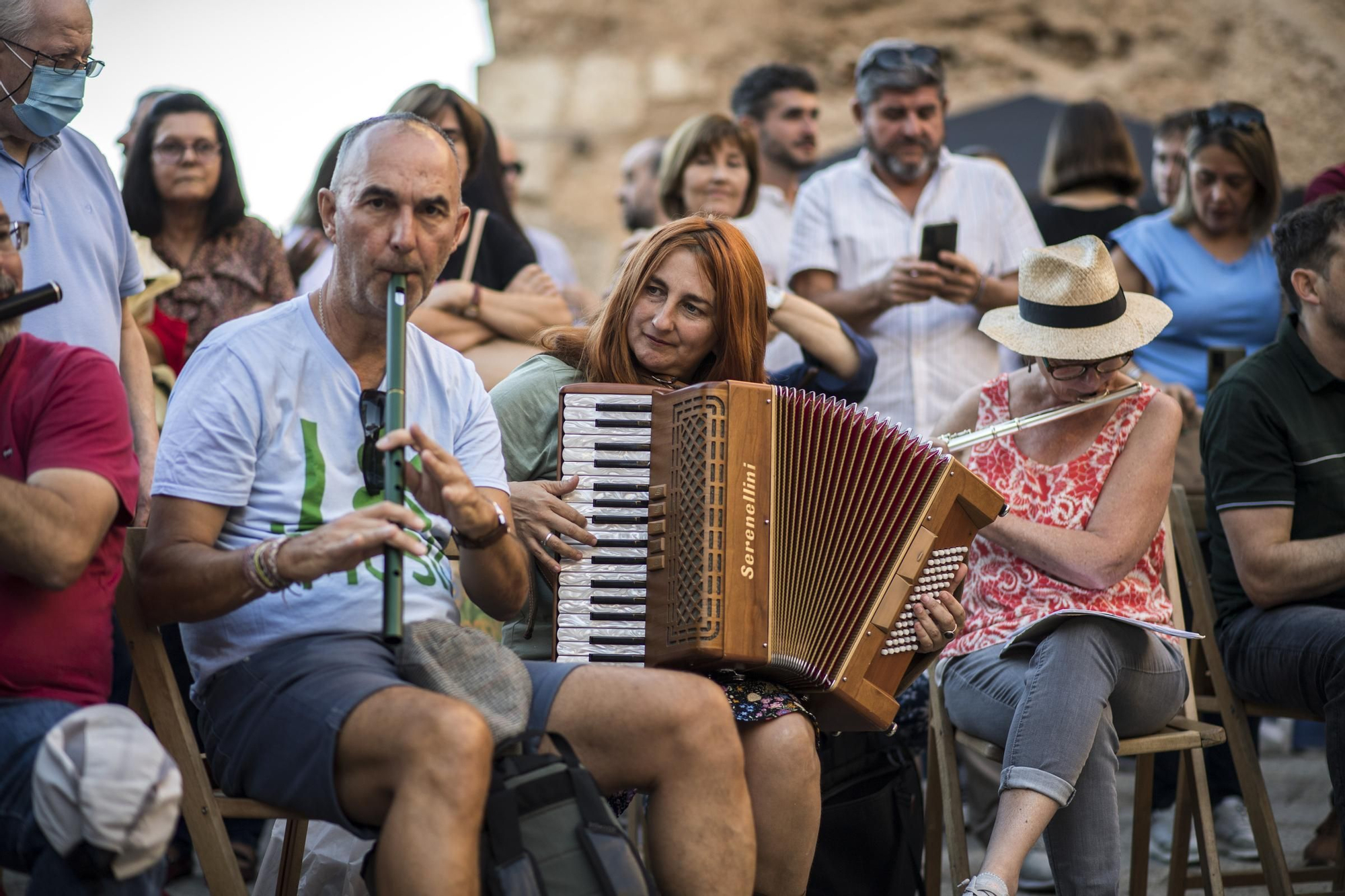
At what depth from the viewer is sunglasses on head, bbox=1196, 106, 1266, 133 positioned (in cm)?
473

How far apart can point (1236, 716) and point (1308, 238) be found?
129 centimetres

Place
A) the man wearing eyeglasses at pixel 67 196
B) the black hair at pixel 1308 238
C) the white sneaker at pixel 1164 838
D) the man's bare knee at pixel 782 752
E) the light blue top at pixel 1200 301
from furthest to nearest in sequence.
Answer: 1. the light blue top at pixel 1200 301
2. the white sneaker at pixel 1164 838
3. the black hair at pixel 1308 238
4. the man wearing eyeglasses at pixel 67 196
5. the man's bare knee at pixel 782 752

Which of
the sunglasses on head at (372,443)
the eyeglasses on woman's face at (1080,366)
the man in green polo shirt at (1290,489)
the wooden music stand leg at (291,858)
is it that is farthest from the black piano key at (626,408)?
the man in green polo shirt at (1290,489)

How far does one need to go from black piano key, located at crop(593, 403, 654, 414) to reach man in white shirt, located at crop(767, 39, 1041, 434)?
5.84 feet

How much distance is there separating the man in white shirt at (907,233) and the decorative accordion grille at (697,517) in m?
1.82

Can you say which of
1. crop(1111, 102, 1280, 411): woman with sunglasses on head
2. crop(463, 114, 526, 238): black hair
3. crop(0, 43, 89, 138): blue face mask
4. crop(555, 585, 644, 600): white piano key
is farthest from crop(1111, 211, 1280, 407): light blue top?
crop(0, 43, 89, 138): blue face mask

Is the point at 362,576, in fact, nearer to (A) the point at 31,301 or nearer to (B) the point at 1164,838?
(A) the point at 31,301

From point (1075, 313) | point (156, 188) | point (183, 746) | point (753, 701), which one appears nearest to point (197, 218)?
point (156, 188)

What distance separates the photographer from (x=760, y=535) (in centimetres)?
283

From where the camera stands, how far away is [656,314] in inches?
124

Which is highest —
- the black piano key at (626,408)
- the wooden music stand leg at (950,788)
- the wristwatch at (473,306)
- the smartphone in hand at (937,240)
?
the smartphone in hand at (937,240)

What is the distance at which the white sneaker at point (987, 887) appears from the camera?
2850 mm

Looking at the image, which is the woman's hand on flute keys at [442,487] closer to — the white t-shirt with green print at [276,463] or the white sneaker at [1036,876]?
the white t-shirt with green print at [276,463]

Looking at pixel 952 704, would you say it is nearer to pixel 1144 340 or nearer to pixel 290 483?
pixel 1144 340
